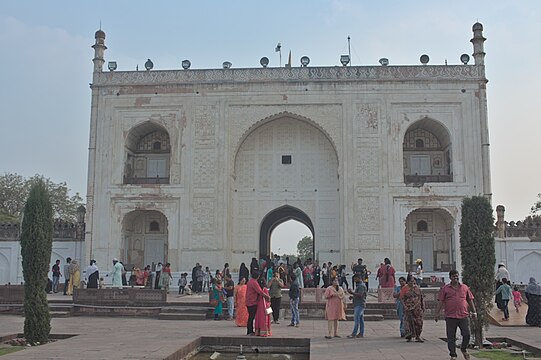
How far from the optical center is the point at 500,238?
70.7 ft

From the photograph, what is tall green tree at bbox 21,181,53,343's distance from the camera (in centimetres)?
935

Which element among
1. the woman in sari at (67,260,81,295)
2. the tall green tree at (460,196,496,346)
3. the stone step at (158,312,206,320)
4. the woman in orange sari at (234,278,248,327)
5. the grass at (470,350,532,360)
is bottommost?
the stone step at (158,312,206,320)

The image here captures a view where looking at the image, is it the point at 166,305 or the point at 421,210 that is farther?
the point at 421,210

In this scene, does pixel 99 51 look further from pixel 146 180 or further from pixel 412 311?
pixel 412 311

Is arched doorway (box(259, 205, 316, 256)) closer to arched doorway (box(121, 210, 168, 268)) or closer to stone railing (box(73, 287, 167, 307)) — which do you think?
arched doorway (box(121, 210, 168, 268))

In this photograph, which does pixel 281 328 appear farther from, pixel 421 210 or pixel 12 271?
pixel 12 271

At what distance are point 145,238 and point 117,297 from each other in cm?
878

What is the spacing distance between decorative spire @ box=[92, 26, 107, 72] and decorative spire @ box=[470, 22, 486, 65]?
45.1 feet

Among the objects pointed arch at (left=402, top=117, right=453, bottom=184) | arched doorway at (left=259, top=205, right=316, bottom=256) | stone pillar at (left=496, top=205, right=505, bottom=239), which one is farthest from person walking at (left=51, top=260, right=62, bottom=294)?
stone pillar at (left=496, top=205, right=505, bottom=239)

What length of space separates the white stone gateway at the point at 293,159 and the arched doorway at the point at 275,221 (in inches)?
47.6

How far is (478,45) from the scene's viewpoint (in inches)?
869

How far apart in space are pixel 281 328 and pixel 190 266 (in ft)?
33.7

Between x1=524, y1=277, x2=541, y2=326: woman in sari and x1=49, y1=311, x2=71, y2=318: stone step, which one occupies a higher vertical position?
x1=524, y1=277, x2=541, y2=326: woman in sari

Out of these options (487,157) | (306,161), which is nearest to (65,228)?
(306,161)
